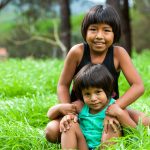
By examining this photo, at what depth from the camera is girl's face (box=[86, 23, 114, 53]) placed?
11.8ft

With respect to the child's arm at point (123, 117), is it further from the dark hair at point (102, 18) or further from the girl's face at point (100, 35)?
the dark hair at point (102, 18)

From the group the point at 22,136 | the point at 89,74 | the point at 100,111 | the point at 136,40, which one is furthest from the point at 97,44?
the point at 136,40

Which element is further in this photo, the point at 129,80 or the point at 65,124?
the point at 129,80

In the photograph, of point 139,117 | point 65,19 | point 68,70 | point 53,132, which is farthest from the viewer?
point 65,19

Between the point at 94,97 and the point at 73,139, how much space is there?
0.33 m

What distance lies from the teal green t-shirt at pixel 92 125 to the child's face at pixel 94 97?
0.23 feet

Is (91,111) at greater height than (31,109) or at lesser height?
greater

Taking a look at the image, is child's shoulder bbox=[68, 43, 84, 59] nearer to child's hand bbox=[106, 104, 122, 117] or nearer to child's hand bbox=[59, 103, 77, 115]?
child's hand bbox=[59, 103, 77, 115]

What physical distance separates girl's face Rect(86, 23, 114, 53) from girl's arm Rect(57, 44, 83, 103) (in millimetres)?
140

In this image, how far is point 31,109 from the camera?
4.85m

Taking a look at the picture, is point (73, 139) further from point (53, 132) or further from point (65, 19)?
point (65, 19)

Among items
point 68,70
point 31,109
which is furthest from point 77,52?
point 31,109

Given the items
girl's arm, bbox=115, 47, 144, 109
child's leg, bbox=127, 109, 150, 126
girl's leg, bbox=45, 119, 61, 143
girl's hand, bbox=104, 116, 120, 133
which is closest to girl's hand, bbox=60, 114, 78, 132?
girl's leg, bbox=45, 119, 61, 143

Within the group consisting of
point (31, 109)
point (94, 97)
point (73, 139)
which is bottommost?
point (31, 109)
